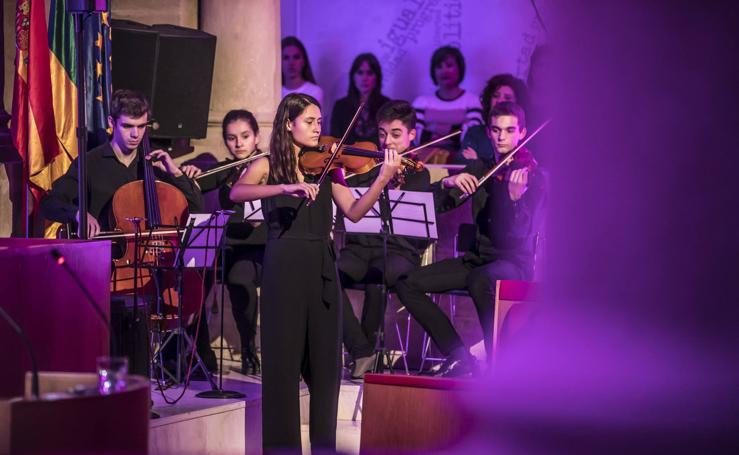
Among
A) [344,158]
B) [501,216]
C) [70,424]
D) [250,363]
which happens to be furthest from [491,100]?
[70,424]

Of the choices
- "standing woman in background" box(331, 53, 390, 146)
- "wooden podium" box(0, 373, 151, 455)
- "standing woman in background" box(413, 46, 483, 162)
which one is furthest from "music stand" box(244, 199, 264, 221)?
"wooden podium" box(0, 373, 151, 455)

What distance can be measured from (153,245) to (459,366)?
1.70 metres

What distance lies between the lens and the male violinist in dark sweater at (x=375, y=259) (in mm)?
5777

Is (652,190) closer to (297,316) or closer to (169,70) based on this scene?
(297,316)

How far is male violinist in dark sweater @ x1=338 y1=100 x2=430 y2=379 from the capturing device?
227 inches

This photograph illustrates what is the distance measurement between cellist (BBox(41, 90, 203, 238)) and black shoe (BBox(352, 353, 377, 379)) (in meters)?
1.41

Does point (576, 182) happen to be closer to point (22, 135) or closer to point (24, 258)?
point (24, 258)

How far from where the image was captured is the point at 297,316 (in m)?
4.05

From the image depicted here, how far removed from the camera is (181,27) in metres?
6.40

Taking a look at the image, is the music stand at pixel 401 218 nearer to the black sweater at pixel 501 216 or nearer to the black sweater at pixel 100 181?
the black sweater at pixel 501 216

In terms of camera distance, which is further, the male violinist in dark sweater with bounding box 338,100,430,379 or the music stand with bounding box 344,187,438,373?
the male violinist in dark sweater with bounding box 338,100,430,379

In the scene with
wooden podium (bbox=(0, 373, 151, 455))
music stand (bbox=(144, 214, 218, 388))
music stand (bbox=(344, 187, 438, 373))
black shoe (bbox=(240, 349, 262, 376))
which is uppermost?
music stand (bbox=(344, 187, 438, 373))

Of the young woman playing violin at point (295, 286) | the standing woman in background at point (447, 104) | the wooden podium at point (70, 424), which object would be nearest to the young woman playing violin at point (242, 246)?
the young woman playing violin at point (295, 286)

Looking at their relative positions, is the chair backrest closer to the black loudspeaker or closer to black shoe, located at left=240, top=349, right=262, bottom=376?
black shoe, located at left=240, top=349, right=262, bottom=376
